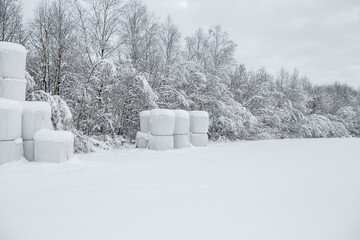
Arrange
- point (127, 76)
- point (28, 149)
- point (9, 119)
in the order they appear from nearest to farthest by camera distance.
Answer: point (9, 119), point (28, 149), point (127, 76)

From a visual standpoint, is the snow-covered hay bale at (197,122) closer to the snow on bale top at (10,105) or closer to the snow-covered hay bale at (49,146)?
the snow-covered hay bale at (49,146)

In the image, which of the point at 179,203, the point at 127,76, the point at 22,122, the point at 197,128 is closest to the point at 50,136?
the point at 22,122

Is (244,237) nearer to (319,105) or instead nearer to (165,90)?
(165,90)

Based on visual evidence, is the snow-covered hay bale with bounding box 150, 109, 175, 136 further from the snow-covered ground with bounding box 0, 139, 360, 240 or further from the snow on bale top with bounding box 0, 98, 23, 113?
the snow on bale top with bounding box 0, 98, 23, 113

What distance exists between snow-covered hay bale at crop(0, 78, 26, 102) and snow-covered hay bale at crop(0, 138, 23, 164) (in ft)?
2.70

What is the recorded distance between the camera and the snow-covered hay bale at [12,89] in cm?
488

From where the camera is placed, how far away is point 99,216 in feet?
7.70

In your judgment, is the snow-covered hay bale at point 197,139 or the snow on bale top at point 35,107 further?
the snow-covered hay bale at point 197,139

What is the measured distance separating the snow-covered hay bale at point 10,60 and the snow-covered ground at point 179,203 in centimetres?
167

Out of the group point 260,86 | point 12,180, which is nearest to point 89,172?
point 12,180

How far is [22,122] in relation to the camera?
5.04m

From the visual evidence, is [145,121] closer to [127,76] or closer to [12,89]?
[127,76]

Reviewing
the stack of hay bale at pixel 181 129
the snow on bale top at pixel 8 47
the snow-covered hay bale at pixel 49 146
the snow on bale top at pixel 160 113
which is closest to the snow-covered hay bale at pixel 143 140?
the snow on bale top at pixel 160 113

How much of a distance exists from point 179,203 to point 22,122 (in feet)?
12.6
